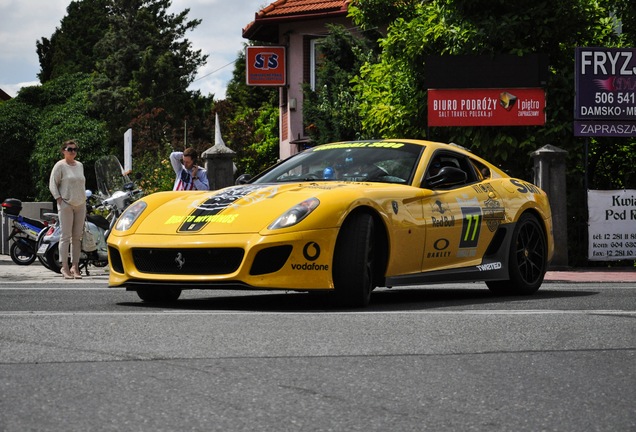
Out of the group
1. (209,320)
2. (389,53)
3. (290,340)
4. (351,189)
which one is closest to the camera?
(290,340)

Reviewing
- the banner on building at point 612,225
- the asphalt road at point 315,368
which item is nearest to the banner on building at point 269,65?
the banner on building at point 612,225

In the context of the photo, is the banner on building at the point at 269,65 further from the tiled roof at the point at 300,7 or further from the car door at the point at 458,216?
the car door at the point at 458,216

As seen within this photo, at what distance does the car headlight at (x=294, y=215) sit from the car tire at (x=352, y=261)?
0.97ft

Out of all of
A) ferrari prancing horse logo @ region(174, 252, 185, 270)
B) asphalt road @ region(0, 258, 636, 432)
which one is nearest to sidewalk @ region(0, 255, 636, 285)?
ferrari prancing horse logo @ region(174, 252, 185, 270)

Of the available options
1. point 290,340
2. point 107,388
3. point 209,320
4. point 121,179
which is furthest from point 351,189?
point 121,179

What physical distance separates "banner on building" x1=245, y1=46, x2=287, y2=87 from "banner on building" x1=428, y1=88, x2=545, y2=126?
18251 millimetres

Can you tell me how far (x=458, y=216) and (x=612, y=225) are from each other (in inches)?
320

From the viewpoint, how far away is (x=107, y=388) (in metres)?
5.29

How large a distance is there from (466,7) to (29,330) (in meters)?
13.6

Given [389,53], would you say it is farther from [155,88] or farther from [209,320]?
[155,88]

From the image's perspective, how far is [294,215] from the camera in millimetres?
8633

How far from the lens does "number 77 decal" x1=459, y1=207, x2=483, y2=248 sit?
10.1 meters

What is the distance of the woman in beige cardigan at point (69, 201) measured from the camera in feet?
47.2

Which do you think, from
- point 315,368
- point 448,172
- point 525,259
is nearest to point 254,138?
point 525,259
